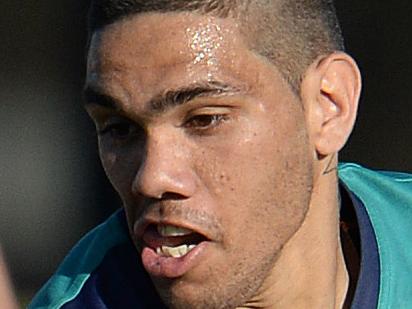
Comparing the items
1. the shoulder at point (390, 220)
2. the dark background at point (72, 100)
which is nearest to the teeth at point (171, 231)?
the shoulder at point (390, 220)

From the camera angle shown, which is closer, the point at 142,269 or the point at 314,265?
the point at 142,269

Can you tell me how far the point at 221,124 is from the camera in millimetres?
3000

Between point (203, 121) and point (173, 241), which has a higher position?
point (203, 121)

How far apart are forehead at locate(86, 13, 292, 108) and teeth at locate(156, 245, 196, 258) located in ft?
1.03

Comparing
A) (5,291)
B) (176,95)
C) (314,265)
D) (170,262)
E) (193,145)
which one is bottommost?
(314,265)

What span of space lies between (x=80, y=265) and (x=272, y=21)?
0.72m

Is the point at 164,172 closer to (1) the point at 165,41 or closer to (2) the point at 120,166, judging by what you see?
(2) the point at 120,166

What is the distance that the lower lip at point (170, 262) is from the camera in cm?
294

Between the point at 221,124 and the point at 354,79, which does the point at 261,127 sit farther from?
the point at 354,79

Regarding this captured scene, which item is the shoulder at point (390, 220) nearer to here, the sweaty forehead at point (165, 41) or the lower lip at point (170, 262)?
the lower lip at point (170, 262)

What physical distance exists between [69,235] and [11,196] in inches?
12.6

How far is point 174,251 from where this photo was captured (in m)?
2.97

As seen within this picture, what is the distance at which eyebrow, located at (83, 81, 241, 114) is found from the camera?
2.93 metres

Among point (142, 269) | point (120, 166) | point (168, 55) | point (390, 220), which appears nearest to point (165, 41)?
point (168, 55)
